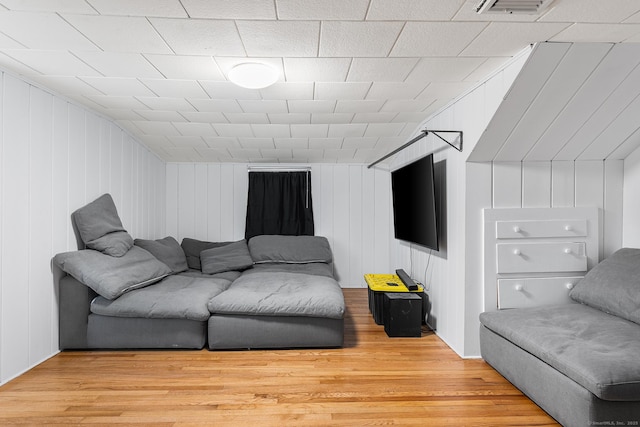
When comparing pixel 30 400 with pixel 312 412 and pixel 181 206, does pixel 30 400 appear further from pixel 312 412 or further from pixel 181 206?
pixel 181 206

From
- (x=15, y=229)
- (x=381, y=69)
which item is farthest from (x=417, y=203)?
(x=15, y=229)

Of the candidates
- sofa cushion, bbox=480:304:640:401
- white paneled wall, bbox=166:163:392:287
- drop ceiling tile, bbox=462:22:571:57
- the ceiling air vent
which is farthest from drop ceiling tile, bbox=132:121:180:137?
sofa cushion, bbox=480:304:640:401

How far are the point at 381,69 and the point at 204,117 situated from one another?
1886mm

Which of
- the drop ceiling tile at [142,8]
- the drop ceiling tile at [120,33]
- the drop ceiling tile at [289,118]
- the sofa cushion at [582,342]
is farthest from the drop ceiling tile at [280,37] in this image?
the sofa cushion at [582,342]

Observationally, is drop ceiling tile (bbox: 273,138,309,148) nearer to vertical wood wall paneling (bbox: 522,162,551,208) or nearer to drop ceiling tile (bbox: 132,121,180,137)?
drop ceiling tile (bbox: 132,121,180,137)

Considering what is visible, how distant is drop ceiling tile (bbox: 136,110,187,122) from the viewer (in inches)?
131

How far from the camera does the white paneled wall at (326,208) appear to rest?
5.11m

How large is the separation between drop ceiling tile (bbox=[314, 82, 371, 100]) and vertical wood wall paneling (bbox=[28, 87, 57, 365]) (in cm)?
205

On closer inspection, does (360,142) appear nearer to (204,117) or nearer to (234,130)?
(234,130)

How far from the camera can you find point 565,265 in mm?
2701

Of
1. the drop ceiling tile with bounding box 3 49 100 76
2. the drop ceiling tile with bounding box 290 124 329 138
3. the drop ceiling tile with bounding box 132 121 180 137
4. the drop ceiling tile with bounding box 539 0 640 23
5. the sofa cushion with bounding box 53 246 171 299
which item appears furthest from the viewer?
the drop ceiling tile with bounding box 290 124 329 138

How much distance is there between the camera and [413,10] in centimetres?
166

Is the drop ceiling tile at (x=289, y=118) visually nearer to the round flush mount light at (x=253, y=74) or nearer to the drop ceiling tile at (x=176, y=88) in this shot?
the drop ceiling tile at (x=176, y=88)

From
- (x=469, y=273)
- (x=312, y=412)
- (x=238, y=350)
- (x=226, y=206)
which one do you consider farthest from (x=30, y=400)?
(x=226, y=206)
